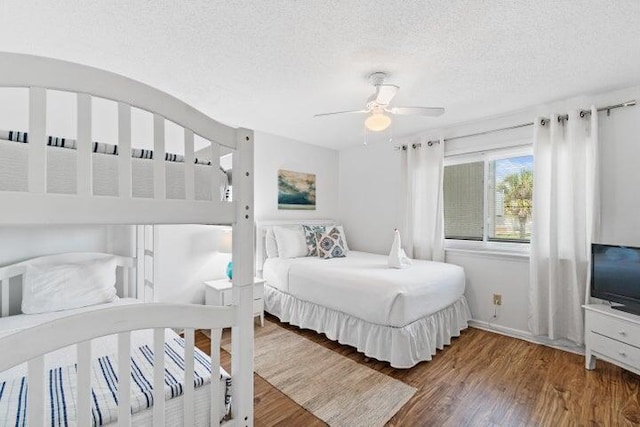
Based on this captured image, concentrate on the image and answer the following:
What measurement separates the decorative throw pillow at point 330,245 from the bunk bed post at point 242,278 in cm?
243

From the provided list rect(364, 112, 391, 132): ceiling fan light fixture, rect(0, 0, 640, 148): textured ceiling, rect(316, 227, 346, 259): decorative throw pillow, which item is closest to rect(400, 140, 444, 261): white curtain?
rect(316, 227, 346, 259): decorative throw pillow

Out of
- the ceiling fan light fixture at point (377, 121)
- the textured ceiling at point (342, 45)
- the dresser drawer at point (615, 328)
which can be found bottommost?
the dresser drawer at point (615, 328)

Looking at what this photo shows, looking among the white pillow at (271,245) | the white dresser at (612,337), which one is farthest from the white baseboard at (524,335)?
the white pillow at (271,245)

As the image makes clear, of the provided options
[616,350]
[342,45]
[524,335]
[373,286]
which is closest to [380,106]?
[342,45]

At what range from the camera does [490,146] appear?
319cm

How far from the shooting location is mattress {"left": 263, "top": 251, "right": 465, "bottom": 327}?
2.25m

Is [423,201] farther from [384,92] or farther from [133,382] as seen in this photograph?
[133,382]

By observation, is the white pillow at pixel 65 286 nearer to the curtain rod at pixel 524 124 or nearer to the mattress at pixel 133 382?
the mattress at pixel 133 382

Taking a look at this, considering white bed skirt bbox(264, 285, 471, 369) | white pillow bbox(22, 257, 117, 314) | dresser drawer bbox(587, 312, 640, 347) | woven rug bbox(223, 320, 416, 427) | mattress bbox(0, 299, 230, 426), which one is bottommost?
woven rug bbox(223, 320, 416, 427)

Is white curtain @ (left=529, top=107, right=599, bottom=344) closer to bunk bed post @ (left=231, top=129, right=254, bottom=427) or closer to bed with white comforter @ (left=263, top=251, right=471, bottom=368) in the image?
bed with white comforter @ (left=263, top=251, right=471, bottom=368)

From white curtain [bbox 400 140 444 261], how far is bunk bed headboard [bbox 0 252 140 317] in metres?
2.98

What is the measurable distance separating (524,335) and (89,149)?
368 centimetres

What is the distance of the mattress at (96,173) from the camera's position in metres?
0.74

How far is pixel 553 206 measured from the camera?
269 centimetres
